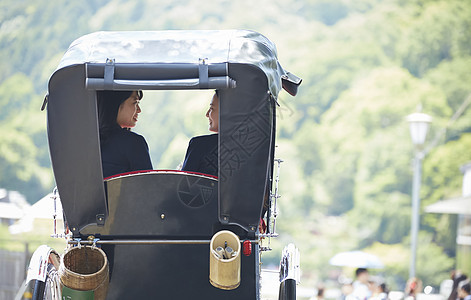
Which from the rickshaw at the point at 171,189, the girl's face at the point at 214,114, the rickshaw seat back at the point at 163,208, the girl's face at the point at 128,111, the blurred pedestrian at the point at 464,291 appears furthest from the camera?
the blurred pedestrian at the point at 464,291

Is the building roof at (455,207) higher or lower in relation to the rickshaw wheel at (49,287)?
lower

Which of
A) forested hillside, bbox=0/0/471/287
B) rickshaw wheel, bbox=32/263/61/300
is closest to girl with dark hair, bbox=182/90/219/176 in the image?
rickshaw wheel, bbox=32/263/61/300

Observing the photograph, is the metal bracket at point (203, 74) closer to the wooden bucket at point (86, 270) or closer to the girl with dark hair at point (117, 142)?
the girl with dark hair at point (117, 142)

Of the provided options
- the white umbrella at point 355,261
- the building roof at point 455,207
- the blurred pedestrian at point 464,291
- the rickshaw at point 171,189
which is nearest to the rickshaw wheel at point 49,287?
the rickshaw at point 171,189

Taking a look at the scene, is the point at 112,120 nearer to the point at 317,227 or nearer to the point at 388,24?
the point at 317,227

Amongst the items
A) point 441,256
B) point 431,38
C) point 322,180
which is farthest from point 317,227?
point 431,38

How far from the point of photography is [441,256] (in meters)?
49.4

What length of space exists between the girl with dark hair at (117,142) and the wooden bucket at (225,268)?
2.89 feet

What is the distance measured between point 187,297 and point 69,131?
4.14ft

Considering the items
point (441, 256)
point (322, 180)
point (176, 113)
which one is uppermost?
point (176, 113)

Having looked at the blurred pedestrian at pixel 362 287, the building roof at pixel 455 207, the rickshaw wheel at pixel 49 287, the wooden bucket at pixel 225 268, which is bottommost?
the blurred pedestrian at pixel 362 287

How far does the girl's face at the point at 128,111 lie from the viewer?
5414 mm

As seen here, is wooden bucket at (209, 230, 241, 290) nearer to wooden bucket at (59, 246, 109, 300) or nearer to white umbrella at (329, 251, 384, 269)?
wooden bucket at (59, 246, 109, 300)

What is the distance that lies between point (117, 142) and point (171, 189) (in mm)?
638
